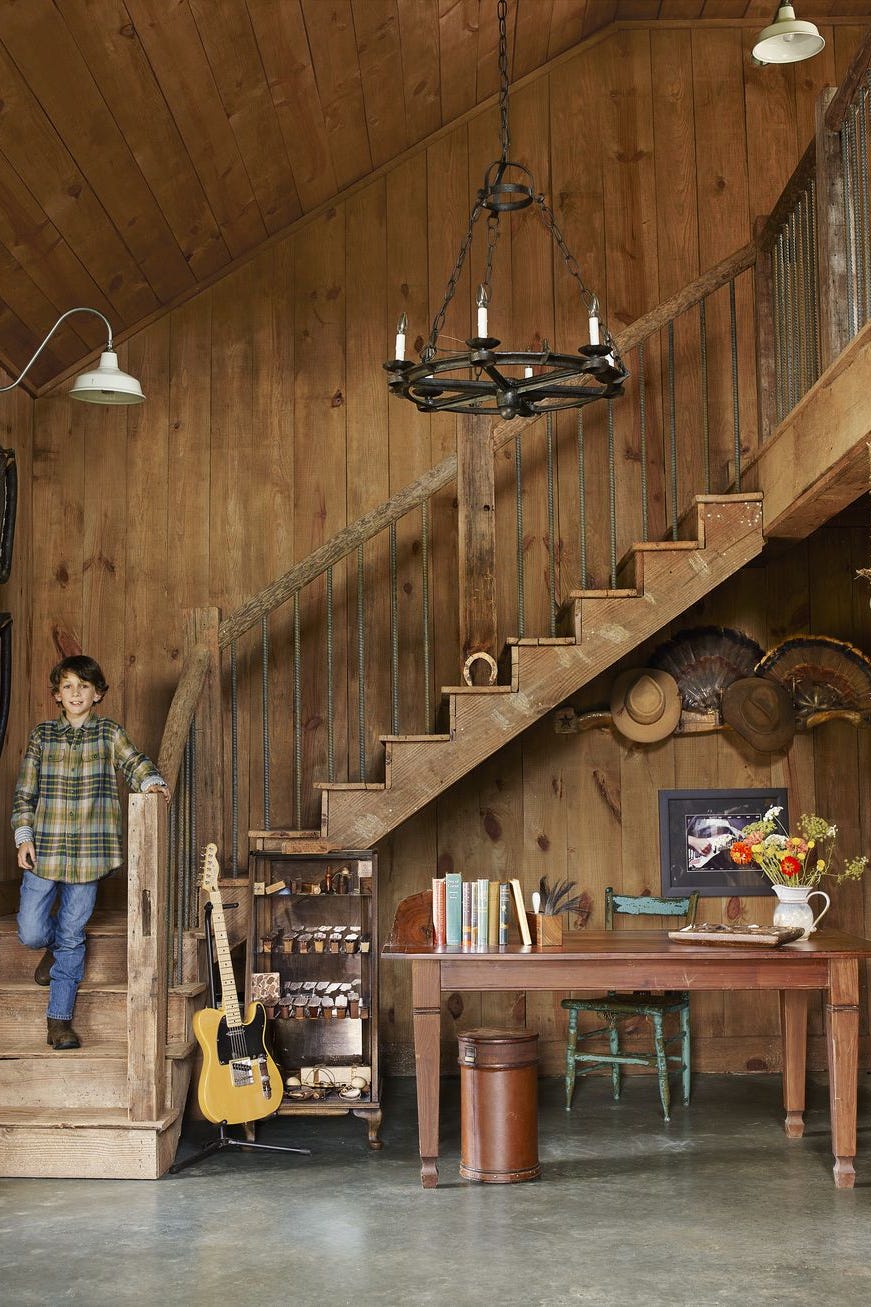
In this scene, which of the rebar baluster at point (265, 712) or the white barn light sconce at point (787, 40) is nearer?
the white barn light sconce at point (787, 40)

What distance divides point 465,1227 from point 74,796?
7.12ft

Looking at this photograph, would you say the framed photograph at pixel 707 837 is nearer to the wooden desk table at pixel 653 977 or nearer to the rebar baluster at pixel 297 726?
the wooden desk table at pixel 653 977

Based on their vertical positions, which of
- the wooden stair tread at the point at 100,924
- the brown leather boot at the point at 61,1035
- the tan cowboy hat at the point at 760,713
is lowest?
the brown leather boot at the point at 61,1035

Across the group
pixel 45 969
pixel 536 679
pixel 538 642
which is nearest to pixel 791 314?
pixel 538 642

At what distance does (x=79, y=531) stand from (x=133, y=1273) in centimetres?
358

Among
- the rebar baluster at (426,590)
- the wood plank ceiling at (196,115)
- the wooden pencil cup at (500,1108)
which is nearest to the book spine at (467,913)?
the wooden pencil cup at (500,1108)

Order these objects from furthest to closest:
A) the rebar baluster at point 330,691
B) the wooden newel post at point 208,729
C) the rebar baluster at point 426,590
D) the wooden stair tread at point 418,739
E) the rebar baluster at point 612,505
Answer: the rebar baluster at point 426,590
the rebar baluster at point 330,691
the rebar baluster at point 612,505
the wooden newel post at point 208,729
the wooden stair tread at point 418,739

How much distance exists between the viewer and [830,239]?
4.63 metres

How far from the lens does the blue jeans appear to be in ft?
15.9

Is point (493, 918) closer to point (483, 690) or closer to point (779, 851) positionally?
point (483, 690)

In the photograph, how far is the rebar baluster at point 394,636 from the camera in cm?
569

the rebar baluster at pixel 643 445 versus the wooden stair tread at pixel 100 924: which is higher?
the rebar baluster at pixel 643 445

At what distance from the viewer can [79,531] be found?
6.23 m

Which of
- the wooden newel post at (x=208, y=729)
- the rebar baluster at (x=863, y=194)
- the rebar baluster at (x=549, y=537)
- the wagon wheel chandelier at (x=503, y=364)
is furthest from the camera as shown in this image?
the rebar baluster at (x=549, y=537)
